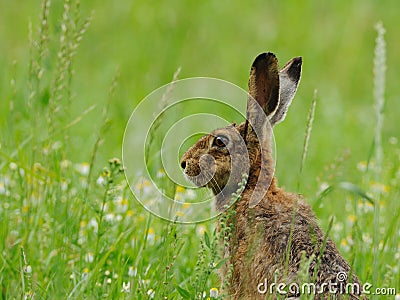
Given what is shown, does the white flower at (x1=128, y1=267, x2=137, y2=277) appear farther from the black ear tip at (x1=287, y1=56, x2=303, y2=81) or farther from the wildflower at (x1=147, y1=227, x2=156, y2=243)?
the black ear tip at (x1=287, y1=56, x2=303, y2=81)

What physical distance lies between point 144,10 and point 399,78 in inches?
132

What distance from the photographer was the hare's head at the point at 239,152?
14.5 ft

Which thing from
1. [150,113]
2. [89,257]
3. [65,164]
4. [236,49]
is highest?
[236,49]

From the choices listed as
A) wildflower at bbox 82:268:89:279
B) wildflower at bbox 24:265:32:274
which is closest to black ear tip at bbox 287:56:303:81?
wildflower at bbox 82:268:89:279

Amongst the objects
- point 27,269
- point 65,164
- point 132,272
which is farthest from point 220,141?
point 65,164

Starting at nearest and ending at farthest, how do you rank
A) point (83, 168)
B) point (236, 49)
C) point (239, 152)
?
point (239, 152)
point (83, 168)
point (236, 49)

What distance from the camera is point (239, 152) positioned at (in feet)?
14.8

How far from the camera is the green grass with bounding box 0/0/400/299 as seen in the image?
429 centimetres

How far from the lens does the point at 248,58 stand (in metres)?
10.6

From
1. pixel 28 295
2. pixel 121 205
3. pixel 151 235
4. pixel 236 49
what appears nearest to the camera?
pixel 28 295

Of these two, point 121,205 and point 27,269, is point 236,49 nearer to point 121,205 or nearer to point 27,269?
point 121,205

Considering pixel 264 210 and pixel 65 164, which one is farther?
pixel 65 164

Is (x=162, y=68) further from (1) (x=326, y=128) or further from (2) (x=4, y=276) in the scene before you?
(2) (x=4, y=276)

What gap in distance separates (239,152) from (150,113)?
3516 mm
